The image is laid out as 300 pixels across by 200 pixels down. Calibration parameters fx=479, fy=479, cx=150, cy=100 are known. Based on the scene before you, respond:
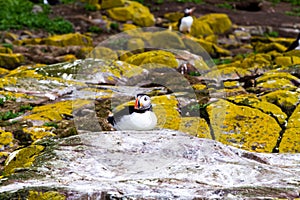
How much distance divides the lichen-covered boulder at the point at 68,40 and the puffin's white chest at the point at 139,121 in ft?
32.6

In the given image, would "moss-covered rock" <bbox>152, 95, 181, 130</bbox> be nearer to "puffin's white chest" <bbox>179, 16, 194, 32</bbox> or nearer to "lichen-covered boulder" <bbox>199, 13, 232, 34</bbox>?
"puffin's white chest" <bbox>179, 16, 194, 32</bbox>

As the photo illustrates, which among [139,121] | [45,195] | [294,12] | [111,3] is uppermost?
[45,195]

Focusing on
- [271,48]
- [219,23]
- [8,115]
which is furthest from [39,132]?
[219,23]

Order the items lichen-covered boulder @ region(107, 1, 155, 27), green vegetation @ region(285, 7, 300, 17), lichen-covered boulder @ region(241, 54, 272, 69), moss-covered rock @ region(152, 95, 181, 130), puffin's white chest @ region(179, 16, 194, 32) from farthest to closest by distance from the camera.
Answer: green vegetation @ region(285, 7, 300, 17) < lichen-covered boulder @ region(107, 1, 155, 27) < puffin's white chest @ region(179, 16, 194, 32) < lichen-covered boulder @ region(241, 54, 272, 69) < moss-covered rock @ region(152, 95, 181, 130)

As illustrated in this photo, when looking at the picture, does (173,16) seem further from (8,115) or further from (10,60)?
(8,115)

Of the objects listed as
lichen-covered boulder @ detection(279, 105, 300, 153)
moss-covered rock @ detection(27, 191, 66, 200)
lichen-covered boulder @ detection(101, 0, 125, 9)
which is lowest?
lichen-covered boulder @ detection(279, 105, 300, 153)

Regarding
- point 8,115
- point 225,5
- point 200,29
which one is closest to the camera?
point 8,115

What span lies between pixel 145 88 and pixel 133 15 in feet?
34.4

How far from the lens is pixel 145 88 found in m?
10.5

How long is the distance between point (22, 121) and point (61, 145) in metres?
2.66

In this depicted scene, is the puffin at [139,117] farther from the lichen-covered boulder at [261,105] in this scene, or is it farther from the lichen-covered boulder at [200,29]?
the lichen-covered boulder at [200,29]

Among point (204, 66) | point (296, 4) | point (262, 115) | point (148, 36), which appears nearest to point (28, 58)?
point (148, 36)

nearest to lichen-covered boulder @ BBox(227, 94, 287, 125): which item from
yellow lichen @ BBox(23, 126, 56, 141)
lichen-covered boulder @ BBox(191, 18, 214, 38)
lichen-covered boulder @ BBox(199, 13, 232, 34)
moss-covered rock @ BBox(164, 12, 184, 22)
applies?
yellow lichen @ BBox(23, 126, 56, 141)

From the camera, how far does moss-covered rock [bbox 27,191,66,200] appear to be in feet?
14.8
